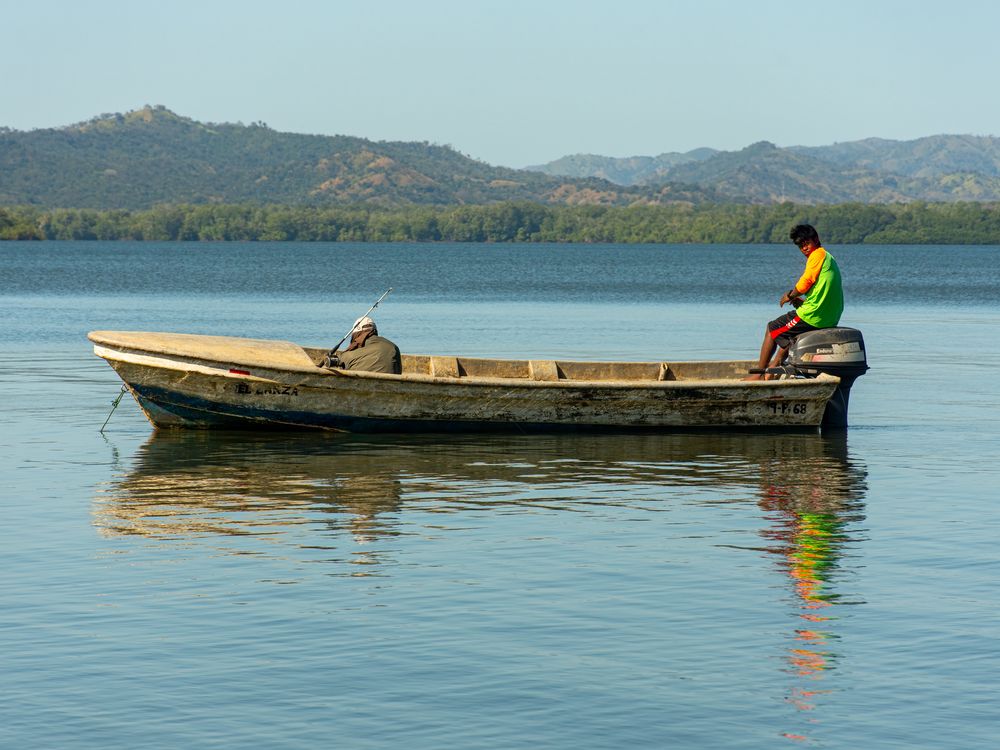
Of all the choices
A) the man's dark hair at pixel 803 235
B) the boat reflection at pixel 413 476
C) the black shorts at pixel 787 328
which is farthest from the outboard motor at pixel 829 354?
the man's dark hair at pixel 803 235

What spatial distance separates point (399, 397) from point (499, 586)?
770 cm

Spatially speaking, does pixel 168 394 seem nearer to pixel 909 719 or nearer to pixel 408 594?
pixel 408 594

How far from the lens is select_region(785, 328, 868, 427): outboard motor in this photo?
61.4 feet

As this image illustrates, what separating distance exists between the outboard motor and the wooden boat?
5.7 inches

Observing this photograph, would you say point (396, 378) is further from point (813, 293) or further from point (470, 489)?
point (813, 293)

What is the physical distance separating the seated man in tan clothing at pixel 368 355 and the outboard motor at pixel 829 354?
4798mm

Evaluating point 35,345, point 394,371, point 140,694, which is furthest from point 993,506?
point 35,345

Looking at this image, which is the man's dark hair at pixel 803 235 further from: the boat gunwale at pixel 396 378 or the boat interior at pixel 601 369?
the boat interior at pixel 601 369

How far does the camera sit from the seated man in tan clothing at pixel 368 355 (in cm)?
1852

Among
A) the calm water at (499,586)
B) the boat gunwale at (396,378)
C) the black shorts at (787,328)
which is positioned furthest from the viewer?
the black shorts at (787,328)

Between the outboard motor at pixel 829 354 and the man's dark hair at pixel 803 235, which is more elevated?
the man's dark hair at pixel 803 235

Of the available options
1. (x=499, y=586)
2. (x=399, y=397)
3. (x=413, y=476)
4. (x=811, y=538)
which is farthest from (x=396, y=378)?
(x=499, y=586)

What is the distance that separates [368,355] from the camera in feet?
60.8

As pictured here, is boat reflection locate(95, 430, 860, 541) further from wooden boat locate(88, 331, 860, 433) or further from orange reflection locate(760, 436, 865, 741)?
wooden boat locate(88, 331, 860, 433)
